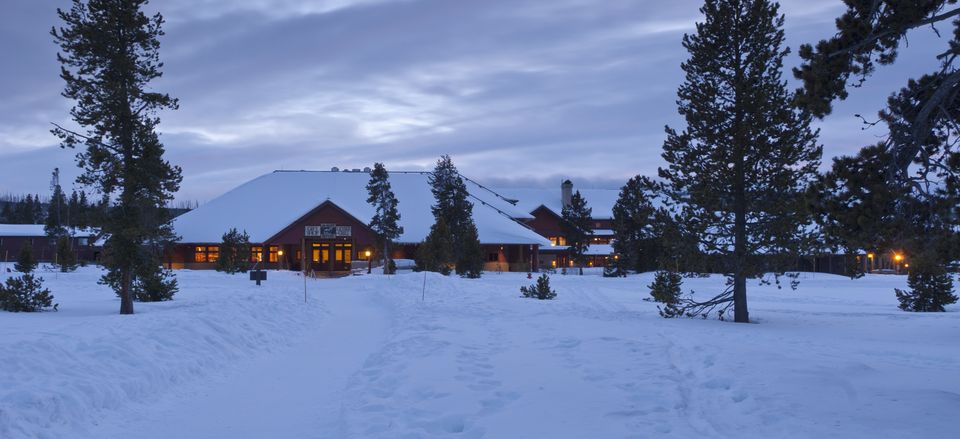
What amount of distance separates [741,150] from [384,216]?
31979 millimetres

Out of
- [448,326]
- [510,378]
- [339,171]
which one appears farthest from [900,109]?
[339,171]

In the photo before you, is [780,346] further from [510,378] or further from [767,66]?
[767,66]

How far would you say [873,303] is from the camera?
2678 cm

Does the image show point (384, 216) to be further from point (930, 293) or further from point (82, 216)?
point (930, 293)

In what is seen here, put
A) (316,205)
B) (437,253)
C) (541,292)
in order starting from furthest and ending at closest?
(316,205), (437,253), (541,292)

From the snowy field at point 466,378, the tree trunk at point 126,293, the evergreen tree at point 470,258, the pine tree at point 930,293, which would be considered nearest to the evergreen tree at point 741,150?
the snowy field at point 466,378

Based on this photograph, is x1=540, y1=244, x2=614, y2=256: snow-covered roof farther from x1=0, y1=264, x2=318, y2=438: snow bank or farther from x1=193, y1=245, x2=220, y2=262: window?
x1=0, y1=264, x2=318, y2=438: snow bank

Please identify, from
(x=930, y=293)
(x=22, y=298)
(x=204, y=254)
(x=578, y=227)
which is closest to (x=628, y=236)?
(x=578, y=227)

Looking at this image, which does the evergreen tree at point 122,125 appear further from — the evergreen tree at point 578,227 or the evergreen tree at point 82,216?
the evergreen tree at point 578,227

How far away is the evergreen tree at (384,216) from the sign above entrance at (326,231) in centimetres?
251

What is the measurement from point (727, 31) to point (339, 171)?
50500 mm

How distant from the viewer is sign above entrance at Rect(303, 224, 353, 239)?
47.2 meters

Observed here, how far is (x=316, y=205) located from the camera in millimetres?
47031

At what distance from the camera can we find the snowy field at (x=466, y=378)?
683 centimetres
